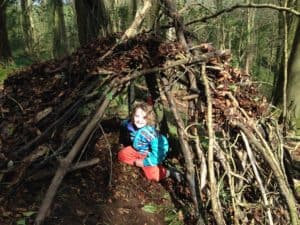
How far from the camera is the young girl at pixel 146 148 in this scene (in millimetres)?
4664

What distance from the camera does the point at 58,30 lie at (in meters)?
14.6

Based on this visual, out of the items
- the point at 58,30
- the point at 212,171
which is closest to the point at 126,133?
the point at 212,171

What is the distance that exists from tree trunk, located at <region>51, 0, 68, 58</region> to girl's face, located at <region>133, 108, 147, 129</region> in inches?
392

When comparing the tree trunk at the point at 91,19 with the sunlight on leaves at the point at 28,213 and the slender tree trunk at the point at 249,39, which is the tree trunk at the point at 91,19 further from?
the slender tree trunk at the point at 249,39

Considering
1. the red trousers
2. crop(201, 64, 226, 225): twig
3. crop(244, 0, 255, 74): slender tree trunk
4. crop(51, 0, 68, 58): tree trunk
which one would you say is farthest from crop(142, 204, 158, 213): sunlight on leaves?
crop(244, 0, 255, 74): slender tree trunk

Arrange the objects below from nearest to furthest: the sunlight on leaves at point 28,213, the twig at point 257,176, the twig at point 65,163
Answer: the twig at point 65,163 < the sunlight on leaves at point 28,213 < the twig at point 257,176

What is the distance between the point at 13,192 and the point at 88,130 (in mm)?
773

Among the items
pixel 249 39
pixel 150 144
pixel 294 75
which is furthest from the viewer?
pixel 249 39

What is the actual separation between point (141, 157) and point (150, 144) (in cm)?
16

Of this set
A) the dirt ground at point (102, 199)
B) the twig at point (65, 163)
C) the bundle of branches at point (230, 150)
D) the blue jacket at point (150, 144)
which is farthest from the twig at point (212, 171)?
the blue jacket at point (150, 144)

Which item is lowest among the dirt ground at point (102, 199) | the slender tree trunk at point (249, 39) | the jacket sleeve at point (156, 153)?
the dirt ground at point (102, 199)

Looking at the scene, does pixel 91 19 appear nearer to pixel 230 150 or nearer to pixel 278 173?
pixel 230 150

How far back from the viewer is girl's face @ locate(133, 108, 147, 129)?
480 cm

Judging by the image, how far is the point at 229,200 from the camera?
3.92m
